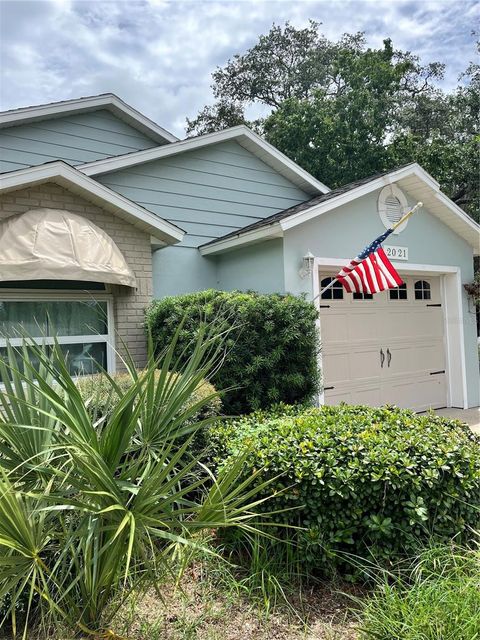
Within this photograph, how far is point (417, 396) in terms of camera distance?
10594 millimetres

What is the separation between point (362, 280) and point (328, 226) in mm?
1458

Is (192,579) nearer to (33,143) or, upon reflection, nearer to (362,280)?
(362,280)

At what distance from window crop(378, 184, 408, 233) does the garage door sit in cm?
148

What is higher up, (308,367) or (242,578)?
(308,367)

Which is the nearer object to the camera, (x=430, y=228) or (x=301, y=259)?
(x=301, y=259)

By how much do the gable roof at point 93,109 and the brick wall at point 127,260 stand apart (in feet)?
10.3

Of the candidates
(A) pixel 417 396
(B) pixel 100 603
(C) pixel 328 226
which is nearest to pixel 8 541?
(B) pixel 100 603

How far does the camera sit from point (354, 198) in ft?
28.7

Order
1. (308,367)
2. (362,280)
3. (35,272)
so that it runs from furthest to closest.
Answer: (362,280)
(308,367)
(35,272)

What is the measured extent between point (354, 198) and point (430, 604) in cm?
709

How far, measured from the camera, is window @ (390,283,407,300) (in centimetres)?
1035

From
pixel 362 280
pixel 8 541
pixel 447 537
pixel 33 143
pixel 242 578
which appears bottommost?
pixel 242 578

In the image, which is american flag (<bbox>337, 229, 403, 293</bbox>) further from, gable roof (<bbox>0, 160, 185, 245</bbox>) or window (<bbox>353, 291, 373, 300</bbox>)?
gable roof (<bbox>0, 160, 185, 245</bbox>)

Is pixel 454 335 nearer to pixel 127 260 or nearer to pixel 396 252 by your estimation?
pixel 396 252
